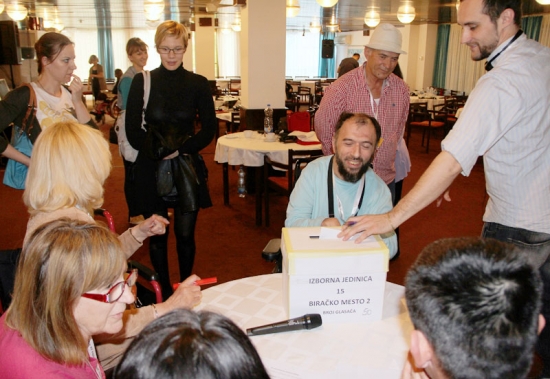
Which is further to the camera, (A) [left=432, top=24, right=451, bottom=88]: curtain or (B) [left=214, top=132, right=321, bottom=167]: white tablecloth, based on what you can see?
(A) [left=432, top=24, right=451, bottom=88]: curtain

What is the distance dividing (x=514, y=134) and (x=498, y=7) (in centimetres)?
47

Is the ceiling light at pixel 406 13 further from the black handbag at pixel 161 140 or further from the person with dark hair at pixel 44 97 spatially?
the person with dark hair at pixel 44 97

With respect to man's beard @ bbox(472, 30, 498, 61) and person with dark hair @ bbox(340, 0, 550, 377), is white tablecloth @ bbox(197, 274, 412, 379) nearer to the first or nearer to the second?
person with dark hair @ bbox(340, 0, 550, 377)

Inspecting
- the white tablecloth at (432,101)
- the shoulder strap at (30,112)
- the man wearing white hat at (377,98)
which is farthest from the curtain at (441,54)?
the shoulder strap at (30,112)

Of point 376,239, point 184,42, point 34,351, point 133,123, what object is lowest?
point 34,351

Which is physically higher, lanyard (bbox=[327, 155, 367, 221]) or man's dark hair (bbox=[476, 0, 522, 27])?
man's dark hair (bbox=[476, 0, 522, 27])

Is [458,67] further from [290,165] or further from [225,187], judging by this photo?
[290,165]

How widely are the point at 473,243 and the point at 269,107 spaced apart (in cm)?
551

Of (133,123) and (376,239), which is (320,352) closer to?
(376,239)

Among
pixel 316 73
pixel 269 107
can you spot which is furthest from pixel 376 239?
pixel 316 73

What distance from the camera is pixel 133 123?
285 cm

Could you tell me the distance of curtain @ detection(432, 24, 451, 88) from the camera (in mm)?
14586

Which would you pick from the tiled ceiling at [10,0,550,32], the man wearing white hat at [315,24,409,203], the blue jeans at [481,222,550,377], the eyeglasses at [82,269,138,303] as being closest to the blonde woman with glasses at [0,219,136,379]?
the eyeglasses at [82,269,138,303]

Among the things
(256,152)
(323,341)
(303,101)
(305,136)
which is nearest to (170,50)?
(323,341)
